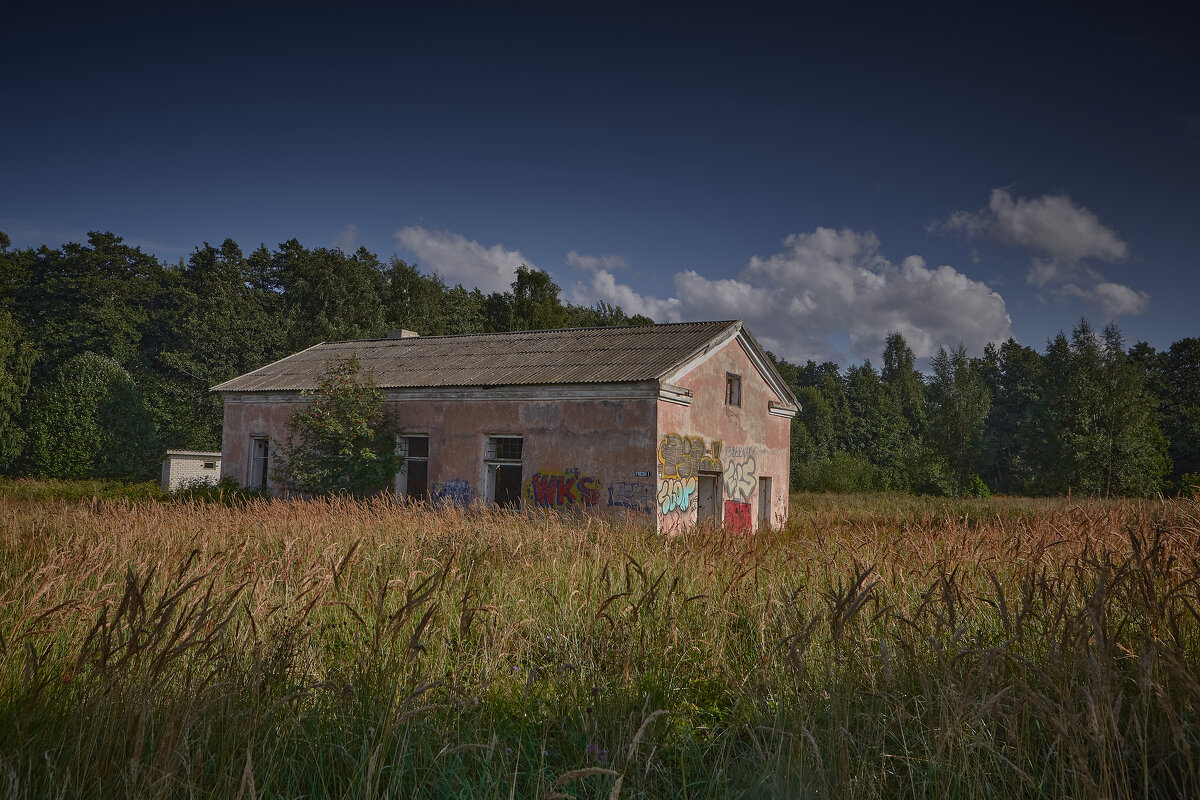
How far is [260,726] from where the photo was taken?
99.6 inches

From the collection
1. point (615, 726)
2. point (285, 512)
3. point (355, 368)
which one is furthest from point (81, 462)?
point (615, 726)

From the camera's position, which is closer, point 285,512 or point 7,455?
point 285,512

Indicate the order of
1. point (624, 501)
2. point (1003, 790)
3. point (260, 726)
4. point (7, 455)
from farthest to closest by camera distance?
point (7, 455)
point (624, 501)
point (260, 726)
point (1003, 790)

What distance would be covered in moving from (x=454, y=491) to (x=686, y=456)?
17.1ft

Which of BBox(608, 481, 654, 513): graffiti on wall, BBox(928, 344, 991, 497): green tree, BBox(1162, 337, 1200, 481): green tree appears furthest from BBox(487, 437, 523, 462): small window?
BBox(1162, 337, 1200, 481): green tree

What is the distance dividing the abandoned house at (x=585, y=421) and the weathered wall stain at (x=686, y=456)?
0.04 meters

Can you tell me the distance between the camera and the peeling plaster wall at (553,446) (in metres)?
14.0

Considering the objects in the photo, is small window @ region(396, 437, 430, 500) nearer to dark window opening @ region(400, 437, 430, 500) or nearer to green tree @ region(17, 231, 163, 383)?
dark window opening @ region(400, 437, 430, 500)

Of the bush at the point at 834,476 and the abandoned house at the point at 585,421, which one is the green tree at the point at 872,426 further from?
the abandoned house at the point at 585,421

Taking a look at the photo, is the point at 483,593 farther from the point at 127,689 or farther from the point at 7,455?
the point at 7,455

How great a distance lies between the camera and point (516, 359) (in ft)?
55.6

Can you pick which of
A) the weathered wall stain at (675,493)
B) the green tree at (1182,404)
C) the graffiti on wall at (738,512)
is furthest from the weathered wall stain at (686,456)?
the green tree at (1182,404)

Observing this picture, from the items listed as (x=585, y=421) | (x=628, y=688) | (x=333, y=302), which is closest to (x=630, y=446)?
(x=585, y=421)

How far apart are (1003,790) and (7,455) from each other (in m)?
38.6
